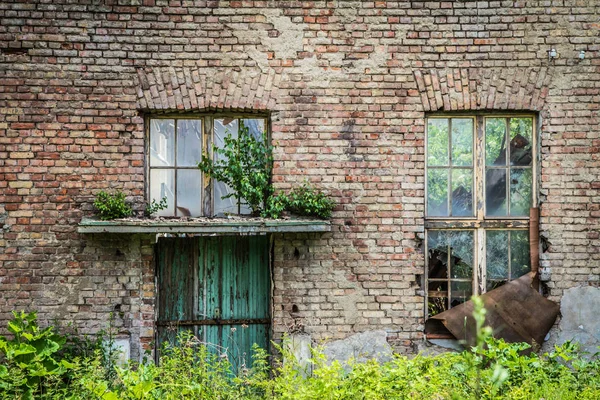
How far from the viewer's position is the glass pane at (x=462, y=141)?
18.9 feet

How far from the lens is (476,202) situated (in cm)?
571

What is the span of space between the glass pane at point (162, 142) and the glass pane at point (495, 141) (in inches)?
132

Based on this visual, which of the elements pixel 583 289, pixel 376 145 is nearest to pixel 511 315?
pixel 583 289

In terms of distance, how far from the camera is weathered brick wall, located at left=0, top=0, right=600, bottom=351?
5430mm

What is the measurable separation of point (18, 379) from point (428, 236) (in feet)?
13.2

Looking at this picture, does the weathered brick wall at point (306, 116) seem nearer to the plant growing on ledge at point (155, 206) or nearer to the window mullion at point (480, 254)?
the plant growing on ledge at point (155, 206)

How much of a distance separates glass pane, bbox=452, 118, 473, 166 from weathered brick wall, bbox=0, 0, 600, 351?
264 mm

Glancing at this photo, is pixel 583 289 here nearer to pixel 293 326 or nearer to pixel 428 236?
pixel 428 236

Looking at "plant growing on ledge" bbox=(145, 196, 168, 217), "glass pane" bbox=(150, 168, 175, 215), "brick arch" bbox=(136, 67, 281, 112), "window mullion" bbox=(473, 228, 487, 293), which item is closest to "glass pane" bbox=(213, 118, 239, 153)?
"brick arch" bbox=(136, 67, 281, 112)

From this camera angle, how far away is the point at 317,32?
5559 mm

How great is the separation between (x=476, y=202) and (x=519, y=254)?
0.71 m

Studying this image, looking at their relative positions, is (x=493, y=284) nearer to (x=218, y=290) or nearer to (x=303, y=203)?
(x=303, y=203)

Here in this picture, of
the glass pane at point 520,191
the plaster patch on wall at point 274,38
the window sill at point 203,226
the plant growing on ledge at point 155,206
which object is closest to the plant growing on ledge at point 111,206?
the window sill at point 203,226

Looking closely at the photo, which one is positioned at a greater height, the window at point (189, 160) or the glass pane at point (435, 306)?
the window at point (189, 160)
